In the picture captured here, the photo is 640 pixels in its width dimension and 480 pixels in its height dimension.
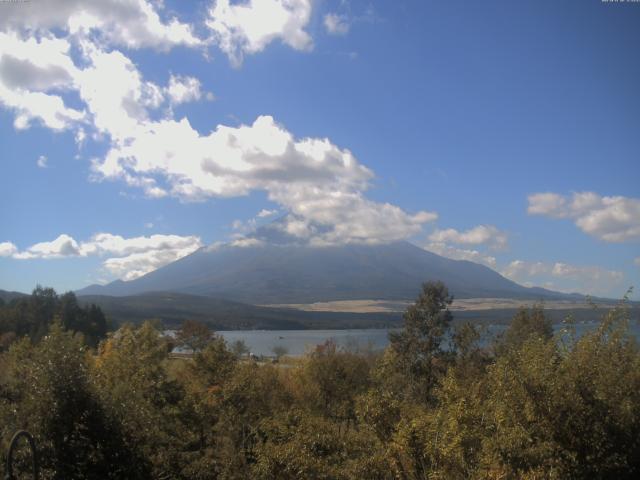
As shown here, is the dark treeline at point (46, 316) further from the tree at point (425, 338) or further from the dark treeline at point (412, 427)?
the dark treeline at point (412, 427)

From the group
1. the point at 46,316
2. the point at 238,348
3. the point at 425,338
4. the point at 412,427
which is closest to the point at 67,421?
the point at 412,427

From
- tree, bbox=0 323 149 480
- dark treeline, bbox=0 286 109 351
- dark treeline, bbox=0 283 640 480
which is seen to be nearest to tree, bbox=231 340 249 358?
dark treeline, bbox=0 286 109 351

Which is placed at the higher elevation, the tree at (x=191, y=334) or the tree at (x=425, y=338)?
the tree at (x=425, y=338)

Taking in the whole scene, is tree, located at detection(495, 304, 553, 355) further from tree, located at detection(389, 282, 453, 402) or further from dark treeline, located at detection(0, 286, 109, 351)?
dark treeline, located at detection(0, 286, 109, 351)

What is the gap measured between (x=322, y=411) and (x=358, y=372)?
1002cm

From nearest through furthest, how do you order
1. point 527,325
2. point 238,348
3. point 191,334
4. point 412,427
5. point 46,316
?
point 412,427 → point 527,325 → point 238,348 → point 46,316 → point 191,334

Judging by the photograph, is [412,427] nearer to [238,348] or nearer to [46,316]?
[238,348]

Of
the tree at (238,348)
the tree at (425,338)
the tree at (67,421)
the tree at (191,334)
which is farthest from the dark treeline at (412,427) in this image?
the tree at (191,334)

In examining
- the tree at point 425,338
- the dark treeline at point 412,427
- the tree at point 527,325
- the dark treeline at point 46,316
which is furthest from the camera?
the dark treeline at point 46,316

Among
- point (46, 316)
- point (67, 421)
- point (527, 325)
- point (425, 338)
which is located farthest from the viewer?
point (46, 316)

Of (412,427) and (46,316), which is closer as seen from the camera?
(412,427)

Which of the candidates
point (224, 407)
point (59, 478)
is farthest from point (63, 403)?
point (224, 407)

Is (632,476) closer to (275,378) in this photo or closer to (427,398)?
(427,398)

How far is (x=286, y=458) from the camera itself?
19078 millimetres
